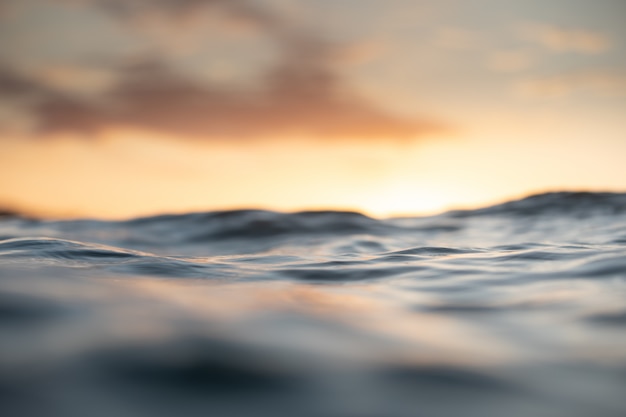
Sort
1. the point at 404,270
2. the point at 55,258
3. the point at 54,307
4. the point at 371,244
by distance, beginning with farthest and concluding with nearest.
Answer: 1. the point at 371,244
2. the point at 404,270
3. the point at 55,258
4. the point at 54,307

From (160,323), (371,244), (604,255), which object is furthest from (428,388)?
(371,244)

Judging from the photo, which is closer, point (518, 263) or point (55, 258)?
point (55, 258)

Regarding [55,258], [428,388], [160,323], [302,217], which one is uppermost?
[302,217]

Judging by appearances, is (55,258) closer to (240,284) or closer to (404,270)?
(240,284)

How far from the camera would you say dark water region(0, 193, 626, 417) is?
133cm

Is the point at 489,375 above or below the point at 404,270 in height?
below

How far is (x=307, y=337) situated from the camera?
74.4 inches

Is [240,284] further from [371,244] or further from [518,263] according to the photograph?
[371,244]

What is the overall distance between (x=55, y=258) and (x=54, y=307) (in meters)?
1.65

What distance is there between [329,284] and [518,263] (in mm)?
1840

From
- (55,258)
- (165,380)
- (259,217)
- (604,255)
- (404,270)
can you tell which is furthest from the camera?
(259,217)

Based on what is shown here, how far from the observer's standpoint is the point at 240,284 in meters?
3.06

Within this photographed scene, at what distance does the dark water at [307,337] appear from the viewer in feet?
4.36

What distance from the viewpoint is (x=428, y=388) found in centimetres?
144
